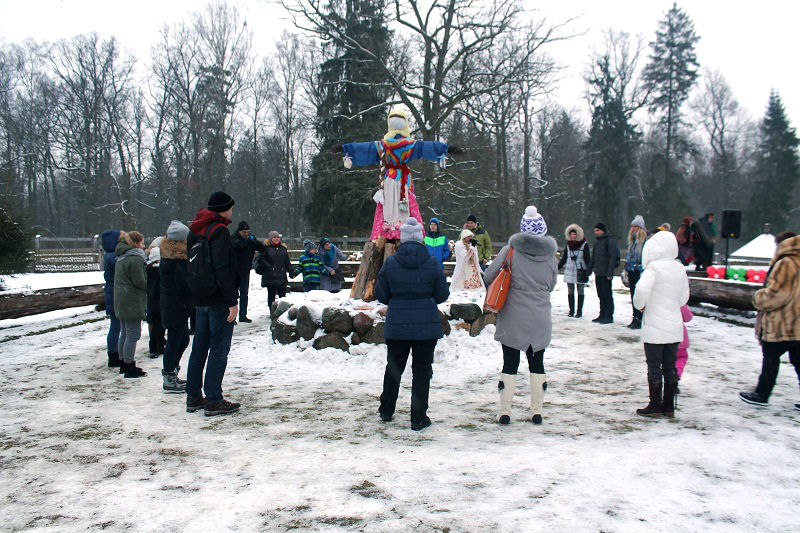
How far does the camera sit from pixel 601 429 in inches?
163

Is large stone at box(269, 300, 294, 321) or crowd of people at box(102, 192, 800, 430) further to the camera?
large stone at box(269, 300, 294, 321)

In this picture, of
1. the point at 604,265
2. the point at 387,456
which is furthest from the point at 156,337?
the point at 604,265

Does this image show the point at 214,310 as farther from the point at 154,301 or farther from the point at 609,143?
the point at 609,143

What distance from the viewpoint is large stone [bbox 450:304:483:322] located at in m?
7.32

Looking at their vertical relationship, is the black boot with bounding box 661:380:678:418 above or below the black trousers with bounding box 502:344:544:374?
below

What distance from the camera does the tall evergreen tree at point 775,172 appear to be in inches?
1426

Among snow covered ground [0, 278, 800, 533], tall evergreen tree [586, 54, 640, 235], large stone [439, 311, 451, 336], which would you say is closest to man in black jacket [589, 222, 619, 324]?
snow covered ground [0, 278, 800, 533]

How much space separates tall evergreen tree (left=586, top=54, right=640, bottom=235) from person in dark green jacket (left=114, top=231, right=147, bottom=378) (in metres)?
30.8

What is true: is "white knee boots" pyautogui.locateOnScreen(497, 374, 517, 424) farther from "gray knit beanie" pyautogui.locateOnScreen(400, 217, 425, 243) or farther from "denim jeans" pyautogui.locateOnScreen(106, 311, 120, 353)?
"denim jeans" pyautogui.locateOnScreen(106, 311, 120, 353)

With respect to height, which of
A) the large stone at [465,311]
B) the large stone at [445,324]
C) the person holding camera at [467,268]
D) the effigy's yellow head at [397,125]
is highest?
the effigy's yellow head at [397,125]

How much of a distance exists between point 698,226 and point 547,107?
22.3 m

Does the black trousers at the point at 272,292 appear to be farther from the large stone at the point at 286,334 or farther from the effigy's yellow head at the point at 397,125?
the effigy's yellow head at the point at 397,125

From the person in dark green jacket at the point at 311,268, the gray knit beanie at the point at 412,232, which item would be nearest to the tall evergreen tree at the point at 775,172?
the person in dark green jacket at the point at 311,268

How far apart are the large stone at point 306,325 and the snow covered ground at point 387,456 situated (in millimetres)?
737
